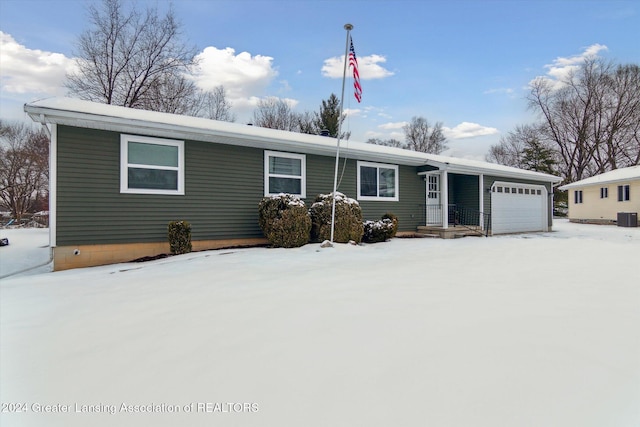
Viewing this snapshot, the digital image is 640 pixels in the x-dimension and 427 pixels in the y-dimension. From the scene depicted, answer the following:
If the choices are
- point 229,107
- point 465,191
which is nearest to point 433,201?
point 465,191

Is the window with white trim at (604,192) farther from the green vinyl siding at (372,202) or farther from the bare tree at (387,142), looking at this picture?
the bare tree at (387,142)

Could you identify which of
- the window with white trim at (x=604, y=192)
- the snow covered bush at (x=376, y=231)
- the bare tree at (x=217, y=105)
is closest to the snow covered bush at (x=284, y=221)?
the snow covered bush at (x=376, y=231)

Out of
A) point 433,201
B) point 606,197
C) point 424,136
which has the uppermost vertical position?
point 424,136

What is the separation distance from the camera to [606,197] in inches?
800

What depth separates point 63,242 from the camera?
267 inches

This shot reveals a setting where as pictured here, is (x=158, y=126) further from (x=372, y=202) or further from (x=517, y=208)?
(x=517, y=208)

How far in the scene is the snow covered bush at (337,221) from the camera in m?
8.62

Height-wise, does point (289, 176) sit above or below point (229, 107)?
below

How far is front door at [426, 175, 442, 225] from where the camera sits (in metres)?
12.3

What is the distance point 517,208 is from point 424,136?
24756 mm

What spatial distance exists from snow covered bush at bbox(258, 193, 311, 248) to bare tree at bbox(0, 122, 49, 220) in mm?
22557

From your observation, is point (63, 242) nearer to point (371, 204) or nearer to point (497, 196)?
point (371, 204)

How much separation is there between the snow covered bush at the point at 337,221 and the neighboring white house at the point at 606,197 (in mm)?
18249

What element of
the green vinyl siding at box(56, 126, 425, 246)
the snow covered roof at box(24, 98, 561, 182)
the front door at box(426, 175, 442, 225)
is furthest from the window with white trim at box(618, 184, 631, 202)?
the green vinyl siding at box(56, 126, 425, 246)
